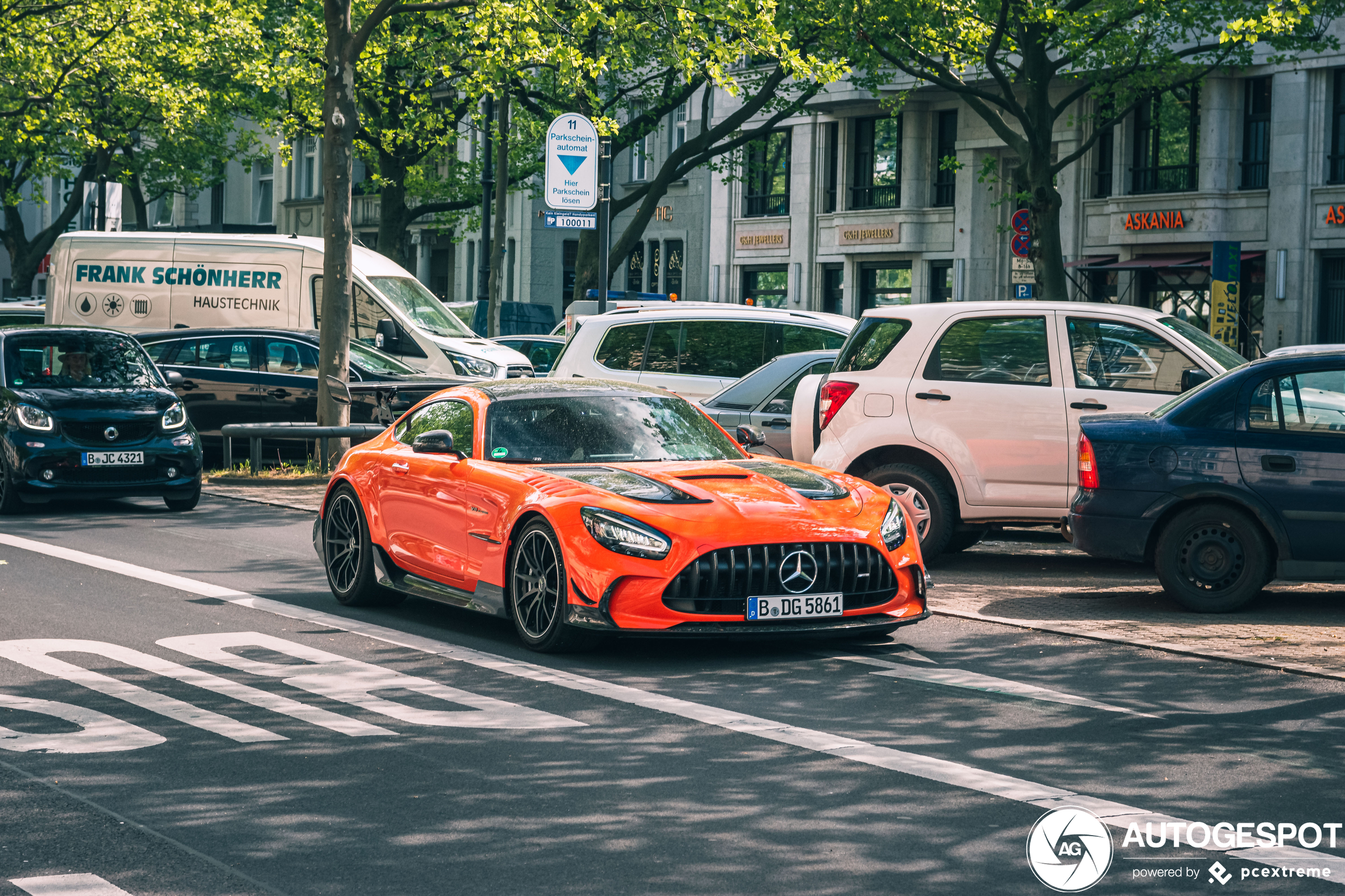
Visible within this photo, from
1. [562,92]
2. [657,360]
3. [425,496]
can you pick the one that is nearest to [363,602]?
[425,496]

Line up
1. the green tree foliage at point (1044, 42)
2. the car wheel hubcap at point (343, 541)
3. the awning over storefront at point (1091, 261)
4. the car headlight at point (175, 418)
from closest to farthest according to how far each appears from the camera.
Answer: the car wheel hubcap at point (343, 541) < the car headlight at point (175, 418) < the green tree foliage at point (1044, 42) < the awning over storefront at point (1091, 261)

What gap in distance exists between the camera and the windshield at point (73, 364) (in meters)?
16.4

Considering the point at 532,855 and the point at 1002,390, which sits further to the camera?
the point at 1002,390

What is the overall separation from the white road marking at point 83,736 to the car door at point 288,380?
13.2 m

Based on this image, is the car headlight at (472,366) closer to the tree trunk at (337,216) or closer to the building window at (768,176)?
the tree trunk at (337,216)

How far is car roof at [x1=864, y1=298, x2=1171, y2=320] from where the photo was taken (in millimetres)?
12180

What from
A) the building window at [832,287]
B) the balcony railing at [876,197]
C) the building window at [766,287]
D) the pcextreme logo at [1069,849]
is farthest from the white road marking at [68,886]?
the building window at [766,287]

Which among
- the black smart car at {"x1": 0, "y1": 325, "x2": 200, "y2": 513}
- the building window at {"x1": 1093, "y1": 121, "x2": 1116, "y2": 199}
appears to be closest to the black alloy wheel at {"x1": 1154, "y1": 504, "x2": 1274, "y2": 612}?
the black smart car at {"x1": 0, "y1": 325, "x2": 200, "y2": 513}

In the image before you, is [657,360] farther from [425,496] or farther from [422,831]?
[422,831]

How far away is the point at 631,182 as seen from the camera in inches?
2031

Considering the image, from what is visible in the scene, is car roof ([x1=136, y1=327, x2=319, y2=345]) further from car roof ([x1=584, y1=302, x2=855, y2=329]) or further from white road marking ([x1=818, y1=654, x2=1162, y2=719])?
white road marking ([x1=818, y1=654, x2=1162, y2=719])

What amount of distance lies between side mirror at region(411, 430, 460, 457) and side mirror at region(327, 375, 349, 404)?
9.72 meters

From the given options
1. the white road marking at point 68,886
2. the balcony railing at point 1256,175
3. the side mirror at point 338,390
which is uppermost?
the balcony railing at point 1256,175

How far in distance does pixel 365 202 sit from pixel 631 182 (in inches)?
430
